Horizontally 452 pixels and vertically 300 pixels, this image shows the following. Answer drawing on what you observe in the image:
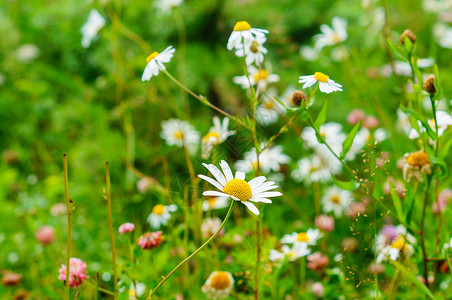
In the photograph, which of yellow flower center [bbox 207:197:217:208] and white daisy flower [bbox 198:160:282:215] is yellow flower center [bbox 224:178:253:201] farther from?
yellow flower center [bbox 207:197:217:208]

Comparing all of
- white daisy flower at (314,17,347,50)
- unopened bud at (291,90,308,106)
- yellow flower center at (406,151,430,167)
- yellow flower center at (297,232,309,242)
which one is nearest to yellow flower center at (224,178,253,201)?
unopened bud at (291,90,308,106)

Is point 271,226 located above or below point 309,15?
below

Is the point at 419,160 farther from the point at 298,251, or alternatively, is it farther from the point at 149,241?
the point at 149,241

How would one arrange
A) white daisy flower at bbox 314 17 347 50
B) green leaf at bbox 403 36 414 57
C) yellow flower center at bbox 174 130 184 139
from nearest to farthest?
green leaf at bbox 403 36 414 57 → yellow flower center at bbox 174 130 184 139 → white daisy flower at bbox 314 17 347 50

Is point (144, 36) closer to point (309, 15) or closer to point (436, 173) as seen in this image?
point (309, 15)

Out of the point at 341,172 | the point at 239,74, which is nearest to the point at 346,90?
the point at 239,74

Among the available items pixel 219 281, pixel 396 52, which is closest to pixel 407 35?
pixel 396 52

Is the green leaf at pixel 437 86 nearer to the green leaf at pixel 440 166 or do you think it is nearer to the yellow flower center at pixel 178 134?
the green leaf at pixel 440 166
